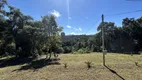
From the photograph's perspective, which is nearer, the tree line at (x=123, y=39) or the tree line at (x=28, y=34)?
the tree line at (x=28, y=34)

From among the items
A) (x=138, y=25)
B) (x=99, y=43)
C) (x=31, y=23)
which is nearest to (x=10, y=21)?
(x=31, y=23)

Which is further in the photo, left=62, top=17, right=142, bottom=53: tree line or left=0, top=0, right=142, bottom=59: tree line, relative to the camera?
left=62, top=17, right=142, bottom=53: tree line

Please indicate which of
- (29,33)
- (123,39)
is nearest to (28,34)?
(29,33)

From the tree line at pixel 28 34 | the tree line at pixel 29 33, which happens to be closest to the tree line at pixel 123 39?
the tree line at pixel 28 34

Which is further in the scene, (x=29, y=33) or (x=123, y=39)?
(x=123, y=39)

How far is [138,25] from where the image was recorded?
31375mm

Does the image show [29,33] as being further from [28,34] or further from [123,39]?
[123,39]

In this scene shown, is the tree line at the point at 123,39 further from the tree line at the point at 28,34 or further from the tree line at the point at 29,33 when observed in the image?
the tree line at the point at 29,33

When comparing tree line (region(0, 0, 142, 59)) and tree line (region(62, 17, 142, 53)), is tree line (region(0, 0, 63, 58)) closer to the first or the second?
tree line (region(0, 0, 142, 59))

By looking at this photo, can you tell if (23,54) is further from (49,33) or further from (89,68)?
(89,68)

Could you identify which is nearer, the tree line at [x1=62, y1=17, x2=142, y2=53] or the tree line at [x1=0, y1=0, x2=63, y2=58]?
the tree line at [x1=0, y1=0, x2=63, y2=58]

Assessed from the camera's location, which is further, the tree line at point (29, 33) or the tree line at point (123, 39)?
the tree line at point (123, 39)

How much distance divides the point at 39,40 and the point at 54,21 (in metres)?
2.89

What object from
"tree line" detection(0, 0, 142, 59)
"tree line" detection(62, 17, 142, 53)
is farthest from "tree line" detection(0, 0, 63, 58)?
"tree line" detection(62, 17, 142, 53)
